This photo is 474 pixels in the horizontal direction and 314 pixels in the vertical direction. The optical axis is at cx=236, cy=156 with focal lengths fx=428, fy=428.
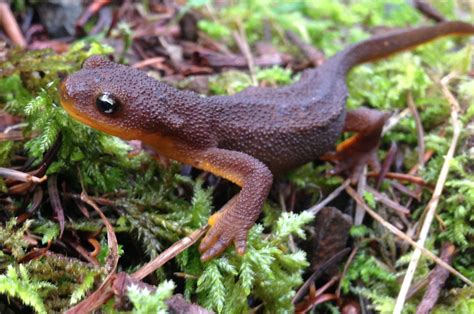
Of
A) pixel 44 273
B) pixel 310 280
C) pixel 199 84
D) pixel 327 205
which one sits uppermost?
pixel 199 84

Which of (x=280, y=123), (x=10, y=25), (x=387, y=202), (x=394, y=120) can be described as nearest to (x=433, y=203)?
(x=387, y=202)

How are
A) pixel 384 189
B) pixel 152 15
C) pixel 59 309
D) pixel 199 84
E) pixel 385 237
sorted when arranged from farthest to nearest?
pixel 152 15, pixel 199 84, pixel 384 189, pixel 385 237, pixel 59 309

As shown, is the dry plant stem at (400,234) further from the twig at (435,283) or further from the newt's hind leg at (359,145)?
the newt's hind leg at (359,145)

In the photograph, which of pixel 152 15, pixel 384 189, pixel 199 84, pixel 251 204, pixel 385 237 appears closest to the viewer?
pixel 251 204

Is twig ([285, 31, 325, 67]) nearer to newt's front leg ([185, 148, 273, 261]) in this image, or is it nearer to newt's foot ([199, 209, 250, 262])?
newt's front leg ([185, 148, 273, 261])

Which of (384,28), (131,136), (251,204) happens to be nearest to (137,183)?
(131,136)

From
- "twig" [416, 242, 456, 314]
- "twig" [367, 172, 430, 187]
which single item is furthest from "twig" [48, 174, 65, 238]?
"twig" [367, 172, 430, 187]

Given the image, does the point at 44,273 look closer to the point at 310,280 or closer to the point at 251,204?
the point at 251,204

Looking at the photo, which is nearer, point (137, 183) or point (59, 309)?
point (59, 309)

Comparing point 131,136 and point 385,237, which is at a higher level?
point 131,136
